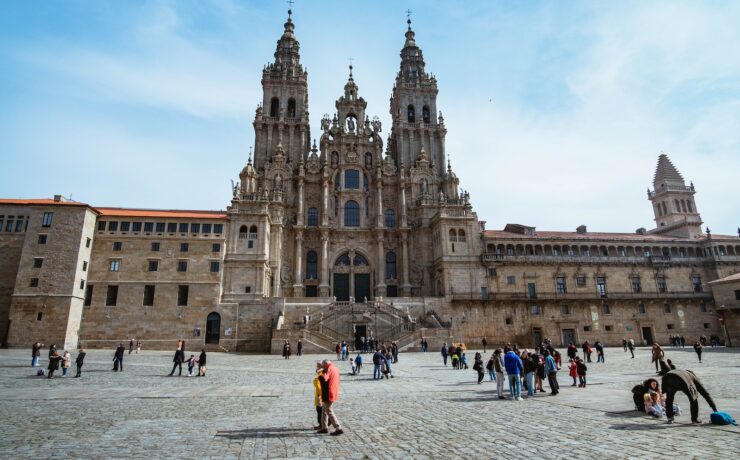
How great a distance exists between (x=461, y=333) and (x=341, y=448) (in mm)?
39005

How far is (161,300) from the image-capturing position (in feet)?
136

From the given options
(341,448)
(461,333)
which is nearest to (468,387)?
(341,448)

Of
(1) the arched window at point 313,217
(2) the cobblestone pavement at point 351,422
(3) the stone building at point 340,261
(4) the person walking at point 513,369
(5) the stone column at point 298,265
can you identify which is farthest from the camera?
(1) the arched window at point 313,217

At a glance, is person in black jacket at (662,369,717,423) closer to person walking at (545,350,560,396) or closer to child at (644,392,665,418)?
child at (644,392,665,418)

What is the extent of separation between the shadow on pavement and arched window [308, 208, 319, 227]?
44.7m

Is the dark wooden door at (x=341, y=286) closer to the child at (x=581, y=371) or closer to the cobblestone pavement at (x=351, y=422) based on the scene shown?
the cobblestone pavement at (x=351, y=422)

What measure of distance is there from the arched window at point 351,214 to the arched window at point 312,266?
5.60 m

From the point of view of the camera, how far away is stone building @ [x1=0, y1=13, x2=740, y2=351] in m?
40.2

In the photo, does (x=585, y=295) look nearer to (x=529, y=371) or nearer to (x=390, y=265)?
(x=390, y=265)

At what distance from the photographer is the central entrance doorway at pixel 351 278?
172 ft

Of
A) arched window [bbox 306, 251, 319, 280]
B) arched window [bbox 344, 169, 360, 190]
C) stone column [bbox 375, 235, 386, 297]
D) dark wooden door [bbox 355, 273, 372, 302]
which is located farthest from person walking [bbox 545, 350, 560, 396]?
arched window [bbox 344, 169, 360, 190]

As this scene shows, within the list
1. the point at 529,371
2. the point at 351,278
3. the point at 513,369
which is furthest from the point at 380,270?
the point at 513,369

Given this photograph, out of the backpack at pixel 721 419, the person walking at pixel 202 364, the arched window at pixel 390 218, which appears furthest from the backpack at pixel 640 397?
the arched window at pixel 390 218

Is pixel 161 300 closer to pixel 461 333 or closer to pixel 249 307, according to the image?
pixel 249 307
